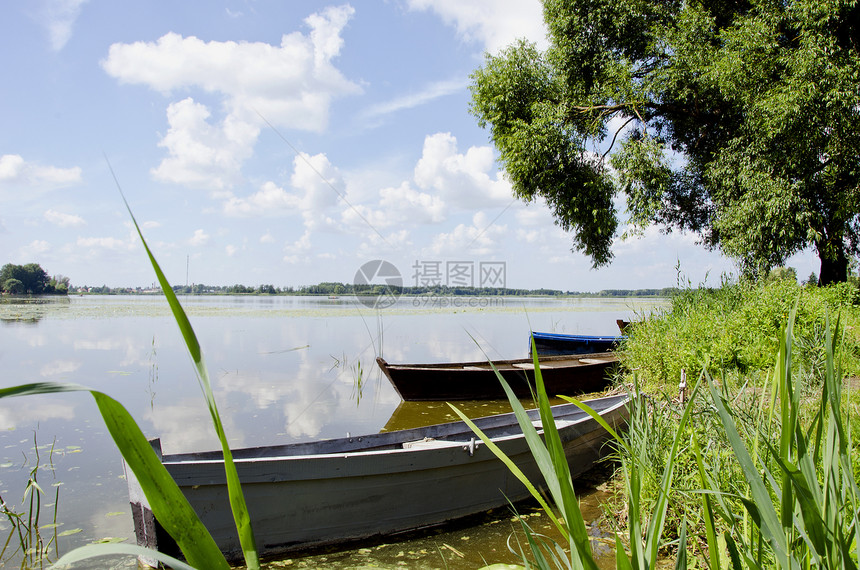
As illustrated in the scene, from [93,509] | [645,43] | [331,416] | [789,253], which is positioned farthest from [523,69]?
[93,509]

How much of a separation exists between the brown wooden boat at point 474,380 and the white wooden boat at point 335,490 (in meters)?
4.36

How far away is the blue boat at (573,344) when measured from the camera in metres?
15.4

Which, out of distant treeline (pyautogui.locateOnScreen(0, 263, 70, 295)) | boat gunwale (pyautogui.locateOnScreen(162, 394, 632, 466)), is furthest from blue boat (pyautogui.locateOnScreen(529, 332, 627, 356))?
distant treeline (pyautogui.locateOnScreen(0, 263, 70, 295))

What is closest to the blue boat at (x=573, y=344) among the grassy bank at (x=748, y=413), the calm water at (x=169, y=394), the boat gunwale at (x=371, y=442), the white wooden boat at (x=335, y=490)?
the calm water at (x=169, y=394)

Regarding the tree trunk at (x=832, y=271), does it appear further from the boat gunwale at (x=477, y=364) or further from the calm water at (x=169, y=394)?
the boat gunwale at (x=477, y=364)

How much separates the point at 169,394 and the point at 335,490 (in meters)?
7.68

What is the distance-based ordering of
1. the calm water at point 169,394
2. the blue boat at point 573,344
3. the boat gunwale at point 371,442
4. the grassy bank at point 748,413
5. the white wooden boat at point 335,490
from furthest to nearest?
the blue boat at point 573,344, the calm water at point 169,394, the boat gunwale at point 371,442, the white wooden boat at point 335,490, the grassy bank at point 748,413

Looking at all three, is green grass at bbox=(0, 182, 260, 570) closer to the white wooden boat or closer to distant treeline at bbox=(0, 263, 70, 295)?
the white wooden boat

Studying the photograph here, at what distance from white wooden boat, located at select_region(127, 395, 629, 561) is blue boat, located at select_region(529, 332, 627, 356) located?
10375mm

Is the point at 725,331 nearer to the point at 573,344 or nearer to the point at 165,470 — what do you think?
the point at 573,344

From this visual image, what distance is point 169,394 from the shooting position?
10.6 meters

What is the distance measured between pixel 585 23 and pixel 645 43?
1705 mm

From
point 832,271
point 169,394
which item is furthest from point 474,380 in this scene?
point 832,271

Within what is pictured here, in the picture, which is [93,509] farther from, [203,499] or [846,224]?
[846,224]
